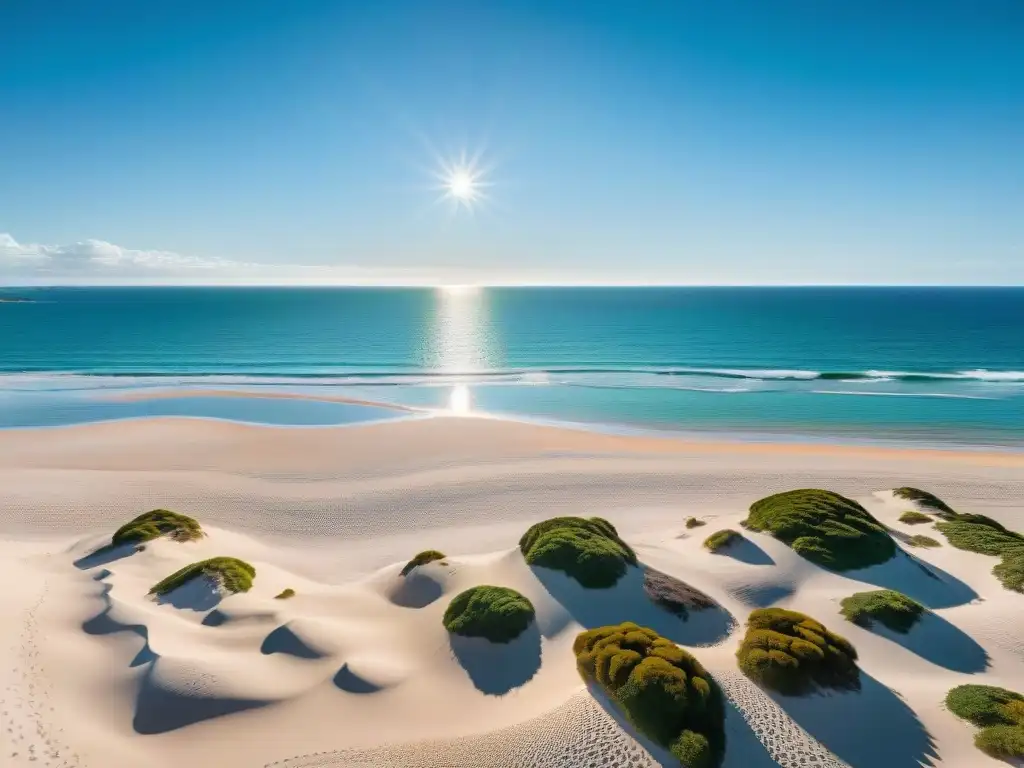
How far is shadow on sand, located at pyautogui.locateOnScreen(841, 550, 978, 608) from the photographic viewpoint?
15648 mm

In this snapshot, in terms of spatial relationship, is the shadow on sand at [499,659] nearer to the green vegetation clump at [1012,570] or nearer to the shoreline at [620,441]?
the green vegetation clump at [1012,570]

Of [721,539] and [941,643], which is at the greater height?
[721,539]

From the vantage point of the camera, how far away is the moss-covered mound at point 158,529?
18.9 m

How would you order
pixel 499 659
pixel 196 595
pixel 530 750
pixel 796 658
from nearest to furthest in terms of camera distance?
1. pixel 530 750
2. pixel 796 658
3. pixel 499 659
4. pixel 196 595

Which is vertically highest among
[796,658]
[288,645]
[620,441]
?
[796,658]

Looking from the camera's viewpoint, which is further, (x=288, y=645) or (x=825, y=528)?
(x=825, y=528)

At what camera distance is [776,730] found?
32.6 feet

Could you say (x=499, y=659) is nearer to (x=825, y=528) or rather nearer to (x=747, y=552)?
(x=747, y=552)

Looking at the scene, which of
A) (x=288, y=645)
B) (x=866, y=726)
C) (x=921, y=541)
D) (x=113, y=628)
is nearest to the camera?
(x=866, y=726)

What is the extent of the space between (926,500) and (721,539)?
11.2 metres

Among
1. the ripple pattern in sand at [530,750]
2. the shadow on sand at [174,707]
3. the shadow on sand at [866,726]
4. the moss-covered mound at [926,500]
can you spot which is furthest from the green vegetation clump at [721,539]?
the shadow on sand at [174,707]

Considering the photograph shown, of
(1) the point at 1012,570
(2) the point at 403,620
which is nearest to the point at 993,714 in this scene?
(1) the point at 1012,570

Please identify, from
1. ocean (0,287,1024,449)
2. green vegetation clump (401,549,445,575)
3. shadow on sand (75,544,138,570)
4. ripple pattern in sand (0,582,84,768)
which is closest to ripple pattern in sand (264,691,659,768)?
ripple pattern in sand (0,582,84,768)

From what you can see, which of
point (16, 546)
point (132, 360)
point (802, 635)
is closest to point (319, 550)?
point (16, 546)
